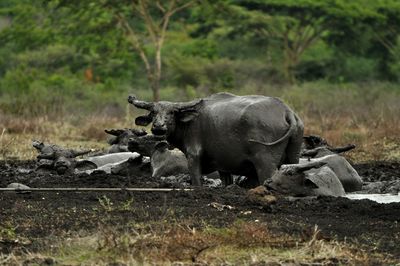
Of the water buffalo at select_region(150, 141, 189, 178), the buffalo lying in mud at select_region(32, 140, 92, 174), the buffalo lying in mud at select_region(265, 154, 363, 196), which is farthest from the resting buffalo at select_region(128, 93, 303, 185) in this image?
the buffalo lying in mud at select_region(32, 140, 92, 174)

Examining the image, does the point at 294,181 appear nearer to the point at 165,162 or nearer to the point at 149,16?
the point at 165,162

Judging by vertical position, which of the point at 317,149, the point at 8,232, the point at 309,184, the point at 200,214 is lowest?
the point at 317,149

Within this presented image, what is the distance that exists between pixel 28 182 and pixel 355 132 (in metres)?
9.89

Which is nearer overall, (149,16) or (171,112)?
(171,112)

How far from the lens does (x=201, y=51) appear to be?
1939 inches

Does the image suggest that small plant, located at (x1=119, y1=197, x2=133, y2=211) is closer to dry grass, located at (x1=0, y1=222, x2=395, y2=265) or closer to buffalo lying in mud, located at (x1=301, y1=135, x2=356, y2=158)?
dry grass, located at (x1=0, y1=222, x2=395, y2=265)

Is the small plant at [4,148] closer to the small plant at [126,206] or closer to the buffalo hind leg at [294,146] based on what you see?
the buffalo hind leg at [294,146]

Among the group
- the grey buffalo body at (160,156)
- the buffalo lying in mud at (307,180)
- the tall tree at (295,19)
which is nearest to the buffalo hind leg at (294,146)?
the buffalo lying in mud at (307,180)

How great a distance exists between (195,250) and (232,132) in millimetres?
5081

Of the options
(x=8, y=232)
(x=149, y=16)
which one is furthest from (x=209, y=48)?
(x=8, y=232)

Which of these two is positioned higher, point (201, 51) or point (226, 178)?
point (226, 178)

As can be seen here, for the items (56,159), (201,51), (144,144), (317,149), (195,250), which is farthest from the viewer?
(201,51)

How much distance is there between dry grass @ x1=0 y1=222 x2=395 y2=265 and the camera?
8.09m

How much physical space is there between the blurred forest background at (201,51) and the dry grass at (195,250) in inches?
842
